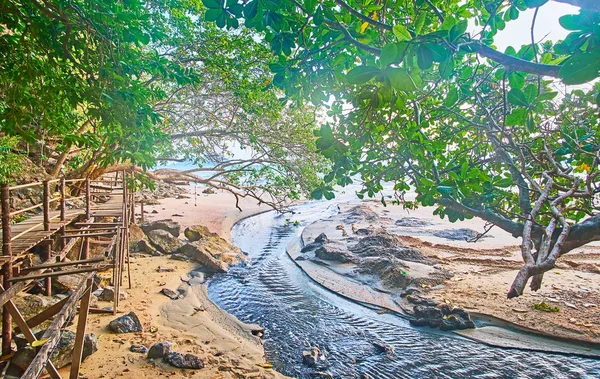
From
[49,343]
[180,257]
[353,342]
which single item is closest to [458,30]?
[49,343]

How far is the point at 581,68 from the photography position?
3.86 ft

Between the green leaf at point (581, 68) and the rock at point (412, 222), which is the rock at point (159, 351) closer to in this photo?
the green leaf at point (581, 68)

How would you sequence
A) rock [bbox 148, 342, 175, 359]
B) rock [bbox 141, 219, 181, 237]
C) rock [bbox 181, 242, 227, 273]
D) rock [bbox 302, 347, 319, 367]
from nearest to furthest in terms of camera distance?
rock [bbox 148, 342, 175, 359] → rock [bbox 302, 347, 319, 367] → rock [bbox 181, 242, 227, 273] → rock [bbox 141, 219, 181, 237]

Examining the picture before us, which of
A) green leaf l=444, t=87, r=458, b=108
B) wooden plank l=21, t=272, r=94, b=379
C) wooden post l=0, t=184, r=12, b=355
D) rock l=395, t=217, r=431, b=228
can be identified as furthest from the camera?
rock l=395, t=217, r=431, b=228

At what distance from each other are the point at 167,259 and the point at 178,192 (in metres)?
20.9

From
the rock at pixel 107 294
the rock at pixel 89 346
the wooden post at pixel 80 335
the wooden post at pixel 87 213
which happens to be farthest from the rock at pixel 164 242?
the wooden post at pixel 80 335

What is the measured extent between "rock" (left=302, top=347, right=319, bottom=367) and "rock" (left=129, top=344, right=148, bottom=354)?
2895 millimetres

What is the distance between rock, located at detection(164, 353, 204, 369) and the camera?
5.14 metres

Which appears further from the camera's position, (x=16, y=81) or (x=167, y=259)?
(x=167, y=259)

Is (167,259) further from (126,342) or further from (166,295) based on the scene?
(126,342)

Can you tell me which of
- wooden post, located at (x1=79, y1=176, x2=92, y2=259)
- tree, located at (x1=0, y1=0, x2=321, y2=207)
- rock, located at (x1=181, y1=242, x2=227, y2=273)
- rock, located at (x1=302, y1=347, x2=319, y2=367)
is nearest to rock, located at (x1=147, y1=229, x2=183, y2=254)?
rock, located at (x1=181, y1=242, x2=227, y2=273)

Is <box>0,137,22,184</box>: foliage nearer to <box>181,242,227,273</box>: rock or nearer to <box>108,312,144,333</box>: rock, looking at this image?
<box>108,312,144,333</box>: rock

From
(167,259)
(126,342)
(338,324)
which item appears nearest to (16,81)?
(126,342)

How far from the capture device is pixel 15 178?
325 inches
